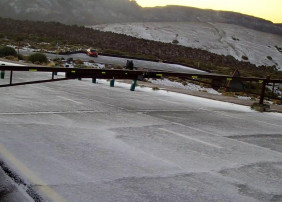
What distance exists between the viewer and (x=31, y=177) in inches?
192

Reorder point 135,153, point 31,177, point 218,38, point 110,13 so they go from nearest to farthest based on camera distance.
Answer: point 31,177
point 135,153
point 218,38
point 110,13

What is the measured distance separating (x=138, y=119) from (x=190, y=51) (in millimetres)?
71600

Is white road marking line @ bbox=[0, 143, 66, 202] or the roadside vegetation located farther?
the roadside vegetation

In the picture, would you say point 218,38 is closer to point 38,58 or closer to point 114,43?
point 114,43

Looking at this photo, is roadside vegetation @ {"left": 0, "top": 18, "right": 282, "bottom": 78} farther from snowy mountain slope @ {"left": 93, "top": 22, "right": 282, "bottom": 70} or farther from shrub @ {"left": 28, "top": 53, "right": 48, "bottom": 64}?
shrub @ {"left": 28, "top": 53, "right": 48, "bottom": 64}

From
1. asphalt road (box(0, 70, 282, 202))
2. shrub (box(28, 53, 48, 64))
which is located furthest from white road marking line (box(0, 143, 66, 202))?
shrub (box(28, 53, 48, 64))

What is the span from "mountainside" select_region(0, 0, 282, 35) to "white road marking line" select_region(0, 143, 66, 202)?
143 m

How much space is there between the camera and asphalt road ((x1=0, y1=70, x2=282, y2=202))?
4.84 m

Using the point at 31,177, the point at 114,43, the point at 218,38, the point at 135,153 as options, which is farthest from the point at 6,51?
the point at 218,38

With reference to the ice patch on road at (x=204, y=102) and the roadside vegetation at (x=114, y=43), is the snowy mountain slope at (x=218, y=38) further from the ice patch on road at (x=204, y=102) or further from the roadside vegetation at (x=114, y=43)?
the ice patch on road at (x=204, y=102)

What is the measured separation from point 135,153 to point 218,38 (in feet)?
338

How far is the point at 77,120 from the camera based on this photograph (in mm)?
9250

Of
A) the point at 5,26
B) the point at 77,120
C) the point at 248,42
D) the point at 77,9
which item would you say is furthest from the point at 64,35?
the point at 77,9

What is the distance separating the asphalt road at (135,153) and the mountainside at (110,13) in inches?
5458
